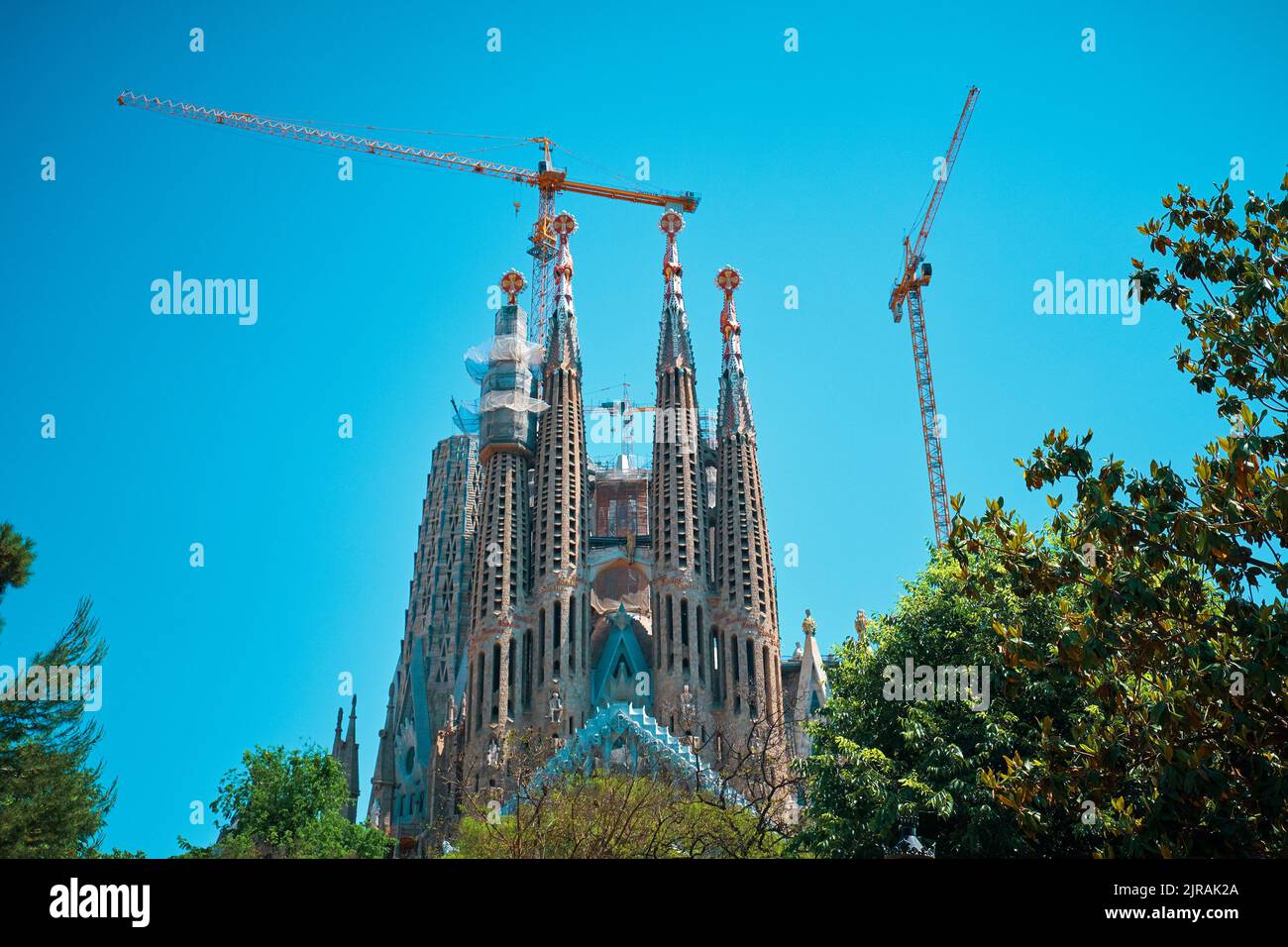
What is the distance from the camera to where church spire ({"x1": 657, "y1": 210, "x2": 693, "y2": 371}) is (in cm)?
7512

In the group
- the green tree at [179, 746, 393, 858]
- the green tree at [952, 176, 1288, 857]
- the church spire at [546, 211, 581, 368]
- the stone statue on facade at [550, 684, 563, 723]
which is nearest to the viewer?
the green tree at [952, 176, 1288, 857]

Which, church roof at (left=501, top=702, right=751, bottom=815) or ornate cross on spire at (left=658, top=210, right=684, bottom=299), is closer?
church roof at (left=501, top=702, right=751, bottom=815)

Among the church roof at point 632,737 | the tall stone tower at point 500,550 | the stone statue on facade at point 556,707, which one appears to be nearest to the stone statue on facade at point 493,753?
the tall stone tower at point 500,550

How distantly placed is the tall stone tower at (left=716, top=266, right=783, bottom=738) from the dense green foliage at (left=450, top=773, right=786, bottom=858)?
24.4 metres

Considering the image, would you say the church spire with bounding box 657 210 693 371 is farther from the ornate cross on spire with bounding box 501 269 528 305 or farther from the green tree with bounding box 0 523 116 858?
the green tree with bounding box 0 523 116 858

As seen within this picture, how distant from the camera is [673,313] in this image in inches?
3059

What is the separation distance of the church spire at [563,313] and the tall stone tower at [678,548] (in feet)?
17.1

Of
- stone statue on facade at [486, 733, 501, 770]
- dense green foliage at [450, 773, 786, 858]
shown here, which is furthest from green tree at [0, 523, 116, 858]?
stone statue on facade at [486, 733, 501, 770]

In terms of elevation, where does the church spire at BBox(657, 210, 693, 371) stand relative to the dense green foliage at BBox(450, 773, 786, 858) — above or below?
above

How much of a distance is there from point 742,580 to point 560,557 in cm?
985

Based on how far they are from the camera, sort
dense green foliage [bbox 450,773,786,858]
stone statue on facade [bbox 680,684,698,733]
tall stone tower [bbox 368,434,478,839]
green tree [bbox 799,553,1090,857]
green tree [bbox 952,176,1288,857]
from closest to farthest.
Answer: green tree [bbox 952,176,1288,857] < green tree [bbox 799,553,1090,857] < dense green foliage [bbox 450,773,786,858] < stone statue on facade [bbox 680,684,698,733] < tall stone tower [bbox 368,434,478,839]

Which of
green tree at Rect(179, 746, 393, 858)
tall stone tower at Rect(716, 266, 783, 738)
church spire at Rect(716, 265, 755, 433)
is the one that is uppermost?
church spire at Rect(716, 265, 755, 433)

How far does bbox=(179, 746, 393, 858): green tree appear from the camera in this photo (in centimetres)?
4725
